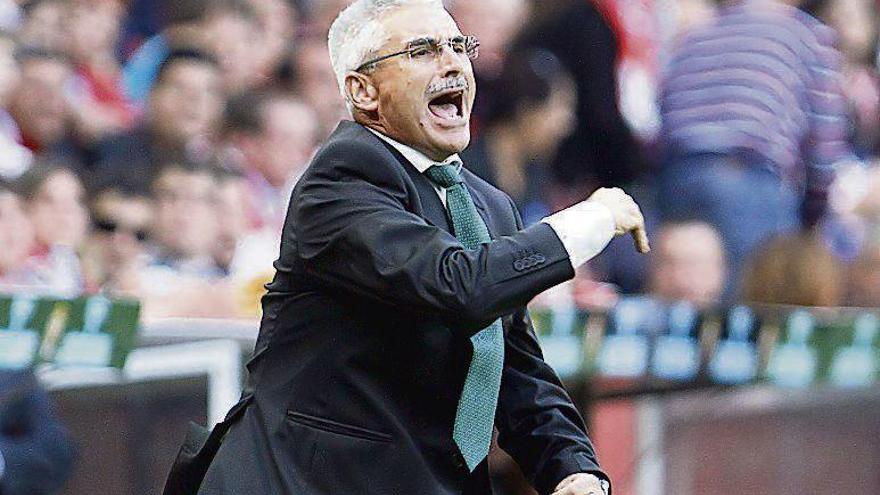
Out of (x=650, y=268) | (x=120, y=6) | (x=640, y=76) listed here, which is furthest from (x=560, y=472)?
(x=640, y=76)

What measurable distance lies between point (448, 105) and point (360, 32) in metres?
0.24

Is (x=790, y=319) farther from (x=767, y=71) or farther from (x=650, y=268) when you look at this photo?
(x=767, y=71)

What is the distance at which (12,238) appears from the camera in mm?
6863

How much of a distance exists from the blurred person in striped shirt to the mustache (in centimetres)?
501

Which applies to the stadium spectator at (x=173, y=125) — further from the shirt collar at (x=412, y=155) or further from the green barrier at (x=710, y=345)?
the shirt collar at (x=412, y=155)

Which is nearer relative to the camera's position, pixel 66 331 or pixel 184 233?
pixel 66 331

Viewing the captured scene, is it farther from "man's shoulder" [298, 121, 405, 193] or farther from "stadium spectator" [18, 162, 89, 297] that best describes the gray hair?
"stadium spectator" [18, 162, 89, 297]

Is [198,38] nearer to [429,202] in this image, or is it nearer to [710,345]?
[710,345]

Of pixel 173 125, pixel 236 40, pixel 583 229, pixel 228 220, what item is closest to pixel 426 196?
pixel 583 229

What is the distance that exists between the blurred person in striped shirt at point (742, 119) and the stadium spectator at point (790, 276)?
76cm

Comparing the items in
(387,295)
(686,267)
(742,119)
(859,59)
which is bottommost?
(859,59)

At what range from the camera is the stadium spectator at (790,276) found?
8094mm

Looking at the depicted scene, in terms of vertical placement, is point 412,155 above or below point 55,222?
above

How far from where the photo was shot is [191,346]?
6488mm
